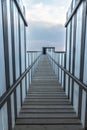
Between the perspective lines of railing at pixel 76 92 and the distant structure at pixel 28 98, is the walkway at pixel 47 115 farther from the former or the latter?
the perspective lines of railing at pixel 76 92

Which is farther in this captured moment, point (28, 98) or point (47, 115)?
point (28, 98)

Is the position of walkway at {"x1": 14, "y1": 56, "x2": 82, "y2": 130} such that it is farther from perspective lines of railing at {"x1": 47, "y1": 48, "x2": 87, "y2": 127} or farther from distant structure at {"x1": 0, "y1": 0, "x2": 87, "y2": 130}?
perspective lines of railing at {"x1": 47, "y1": 48, "x2": 87, "y2": 127}

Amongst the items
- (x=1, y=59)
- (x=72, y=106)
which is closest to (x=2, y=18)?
(x=1, y=59)

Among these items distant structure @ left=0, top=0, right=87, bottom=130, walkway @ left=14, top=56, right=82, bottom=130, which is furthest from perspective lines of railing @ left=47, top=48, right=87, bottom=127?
walkway @ left=14, top=56, right=82, bottom=130

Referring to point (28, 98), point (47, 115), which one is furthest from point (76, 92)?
point (28, 98)

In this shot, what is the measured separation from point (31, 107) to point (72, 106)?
95 centimetres

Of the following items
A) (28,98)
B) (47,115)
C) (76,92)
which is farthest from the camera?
(28,98)

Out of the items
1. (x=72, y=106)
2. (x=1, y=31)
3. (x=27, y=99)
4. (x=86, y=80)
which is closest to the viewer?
(x=1, y=31)

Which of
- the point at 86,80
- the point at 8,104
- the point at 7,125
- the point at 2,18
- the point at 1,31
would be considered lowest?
the point at 7,125

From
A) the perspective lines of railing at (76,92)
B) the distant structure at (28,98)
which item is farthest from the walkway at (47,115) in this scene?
the perspective lines of railing at (76,92)

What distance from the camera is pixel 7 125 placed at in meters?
2.48

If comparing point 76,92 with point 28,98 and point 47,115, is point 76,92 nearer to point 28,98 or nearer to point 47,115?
point 47,115

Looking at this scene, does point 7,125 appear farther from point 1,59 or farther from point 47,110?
point 47,110

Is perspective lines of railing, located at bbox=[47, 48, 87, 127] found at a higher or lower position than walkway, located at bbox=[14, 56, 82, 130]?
higher
